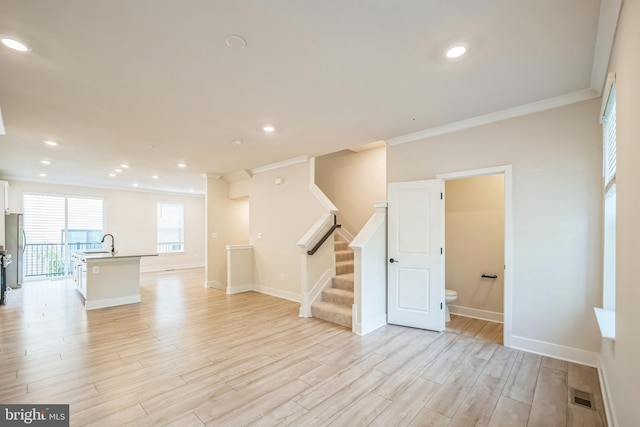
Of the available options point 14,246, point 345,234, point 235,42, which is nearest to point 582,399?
point 235,42

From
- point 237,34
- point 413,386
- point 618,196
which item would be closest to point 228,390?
point 413,386

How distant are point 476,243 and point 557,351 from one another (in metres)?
1.70

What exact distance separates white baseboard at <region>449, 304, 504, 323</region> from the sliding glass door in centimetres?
987

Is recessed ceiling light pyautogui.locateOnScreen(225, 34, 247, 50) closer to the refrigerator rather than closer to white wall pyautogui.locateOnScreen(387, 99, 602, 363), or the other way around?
white wall pyautogui.locateOnScreen(387, 99, 602, 363)

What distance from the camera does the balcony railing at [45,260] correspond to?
25.1ft

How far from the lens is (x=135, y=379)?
263 centimetres

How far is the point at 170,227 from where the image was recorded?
33.3 feet

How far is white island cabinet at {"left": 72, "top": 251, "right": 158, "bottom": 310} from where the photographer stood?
197 inches

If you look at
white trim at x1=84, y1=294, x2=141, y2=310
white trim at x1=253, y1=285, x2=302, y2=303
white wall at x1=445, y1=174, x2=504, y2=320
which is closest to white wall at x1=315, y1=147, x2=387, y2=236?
white wall at x1=445, y1=174, x2=504, y2=320

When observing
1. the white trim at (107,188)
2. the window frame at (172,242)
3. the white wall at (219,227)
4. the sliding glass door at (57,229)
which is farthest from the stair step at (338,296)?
the sliding glass door at (57,229)

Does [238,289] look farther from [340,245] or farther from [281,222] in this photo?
[340,245]

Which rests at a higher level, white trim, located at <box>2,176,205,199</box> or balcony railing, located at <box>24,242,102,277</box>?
white trim, located at <box>2,176,205,199</box>

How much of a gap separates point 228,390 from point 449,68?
333cm

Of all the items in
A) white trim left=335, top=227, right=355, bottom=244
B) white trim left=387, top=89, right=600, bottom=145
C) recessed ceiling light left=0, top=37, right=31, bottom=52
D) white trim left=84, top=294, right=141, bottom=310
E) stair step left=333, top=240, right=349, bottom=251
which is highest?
recessed ceiling light left=0, top=37, right=31, bottom=52
